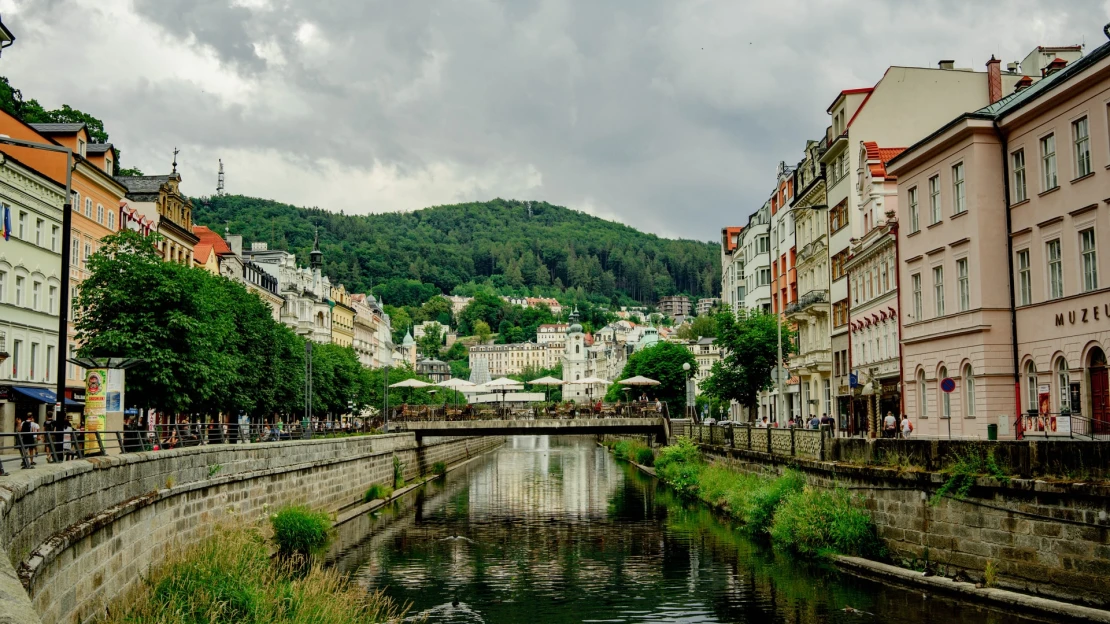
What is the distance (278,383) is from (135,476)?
1596 inches

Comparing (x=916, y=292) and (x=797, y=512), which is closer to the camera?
(x=797, y=512)

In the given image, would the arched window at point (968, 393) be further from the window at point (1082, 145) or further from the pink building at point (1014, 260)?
the window at point (1082, 145)

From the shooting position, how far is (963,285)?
119 ft

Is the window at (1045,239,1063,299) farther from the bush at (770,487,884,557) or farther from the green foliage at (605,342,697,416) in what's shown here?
the green foliage at (605,342,697,416)

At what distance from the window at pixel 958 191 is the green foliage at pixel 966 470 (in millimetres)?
13511

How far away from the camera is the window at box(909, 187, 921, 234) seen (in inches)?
1572

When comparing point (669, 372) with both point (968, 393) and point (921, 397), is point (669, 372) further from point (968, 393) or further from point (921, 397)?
point (968, 393)

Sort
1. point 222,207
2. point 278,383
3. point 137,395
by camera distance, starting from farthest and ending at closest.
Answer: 1. point 222,207
2. point 278,383
3. point 137,395

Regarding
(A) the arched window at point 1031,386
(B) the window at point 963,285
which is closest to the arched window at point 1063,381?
(A) the arched window at point 1031,386

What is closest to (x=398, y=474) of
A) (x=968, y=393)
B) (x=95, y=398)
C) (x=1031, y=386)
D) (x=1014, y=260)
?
(x=968, y=393)

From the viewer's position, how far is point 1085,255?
30.3 metres

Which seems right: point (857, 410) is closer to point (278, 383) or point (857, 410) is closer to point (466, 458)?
point (278, 383)

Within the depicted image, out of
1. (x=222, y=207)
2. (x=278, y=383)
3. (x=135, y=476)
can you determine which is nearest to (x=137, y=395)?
(x=278, y=383)

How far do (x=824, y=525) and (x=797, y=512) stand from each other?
60.8 inches
